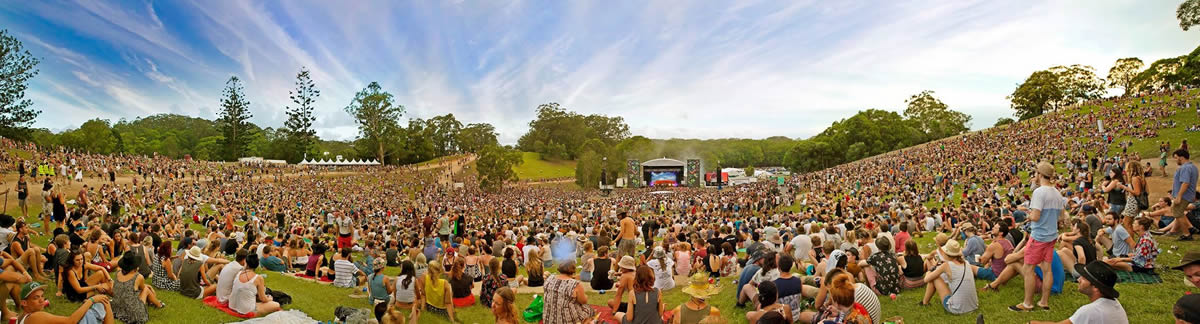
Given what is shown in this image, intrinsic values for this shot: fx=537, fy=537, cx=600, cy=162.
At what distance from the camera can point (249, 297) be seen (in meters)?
6.51

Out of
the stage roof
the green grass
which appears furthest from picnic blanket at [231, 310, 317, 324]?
the green grass

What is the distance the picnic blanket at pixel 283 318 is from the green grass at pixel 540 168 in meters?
64.4

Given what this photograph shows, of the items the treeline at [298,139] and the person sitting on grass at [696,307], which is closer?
the person sitting on grass at [696,307]

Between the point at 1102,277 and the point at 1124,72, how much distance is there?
85397 millimetres

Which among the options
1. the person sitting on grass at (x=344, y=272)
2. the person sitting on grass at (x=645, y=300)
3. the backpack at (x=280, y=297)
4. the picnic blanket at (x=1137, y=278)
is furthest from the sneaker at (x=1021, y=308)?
the person sitting on grass at (x=344, y=272)

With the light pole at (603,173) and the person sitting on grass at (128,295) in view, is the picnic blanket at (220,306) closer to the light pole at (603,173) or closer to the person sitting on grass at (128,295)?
the person sitting on grass at (128,295)

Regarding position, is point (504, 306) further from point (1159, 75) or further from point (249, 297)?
point (1159, 75)

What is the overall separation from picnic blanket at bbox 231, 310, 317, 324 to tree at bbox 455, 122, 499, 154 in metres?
79.4

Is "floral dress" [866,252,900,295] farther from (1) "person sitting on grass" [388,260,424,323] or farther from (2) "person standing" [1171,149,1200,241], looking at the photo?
(1) "person sitting on grass" [388,260,424,323]

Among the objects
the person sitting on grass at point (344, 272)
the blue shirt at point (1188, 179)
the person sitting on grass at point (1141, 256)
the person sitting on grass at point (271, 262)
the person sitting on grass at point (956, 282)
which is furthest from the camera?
the person sitting on grass at point (271, 262)

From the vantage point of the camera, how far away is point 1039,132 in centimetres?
3644

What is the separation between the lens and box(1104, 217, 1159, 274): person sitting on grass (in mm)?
6406

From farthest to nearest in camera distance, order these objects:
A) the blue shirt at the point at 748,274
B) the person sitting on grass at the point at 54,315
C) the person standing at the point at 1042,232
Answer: the blue shirt at the point at 748,274 → the person standing at the point at 1042,232 → the person sitting on grass at the point at 54,315

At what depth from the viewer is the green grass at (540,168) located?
75438 millimetres
